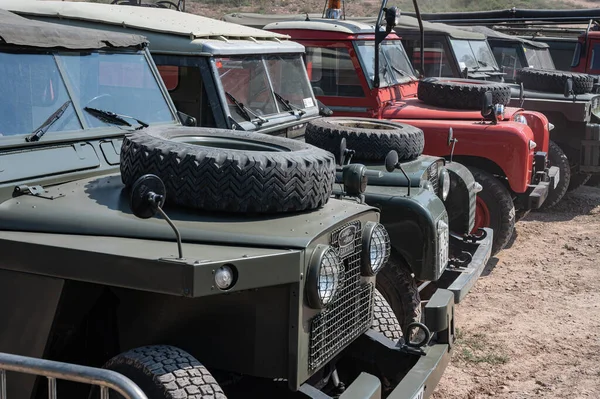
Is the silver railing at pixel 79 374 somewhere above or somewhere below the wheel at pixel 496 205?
above

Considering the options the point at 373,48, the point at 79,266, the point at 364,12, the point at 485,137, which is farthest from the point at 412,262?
the point at 364,12

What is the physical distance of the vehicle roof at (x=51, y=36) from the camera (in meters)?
3.37

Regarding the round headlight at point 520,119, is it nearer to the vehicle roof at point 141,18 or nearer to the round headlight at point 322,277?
the vehicle roof at point 141,18

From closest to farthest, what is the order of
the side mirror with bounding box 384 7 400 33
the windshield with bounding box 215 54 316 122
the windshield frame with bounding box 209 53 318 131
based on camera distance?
the windshield frame with bounding box 209 53 318 131, the windshield with bounding box 215 54 316 122, the side mirror with bounding box 384 7 400 33

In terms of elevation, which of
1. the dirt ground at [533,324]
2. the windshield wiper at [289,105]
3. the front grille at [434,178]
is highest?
the windshield wiper at [289,105]

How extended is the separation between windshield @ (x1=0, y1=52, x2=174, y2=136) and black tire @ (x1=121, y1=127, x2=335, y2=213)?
0.49 m

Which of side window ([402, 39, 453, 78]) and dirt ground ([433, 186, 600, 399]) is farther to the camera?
side window ([402, 39, 453, 78])

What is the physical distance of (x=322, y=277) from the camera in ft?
9.25

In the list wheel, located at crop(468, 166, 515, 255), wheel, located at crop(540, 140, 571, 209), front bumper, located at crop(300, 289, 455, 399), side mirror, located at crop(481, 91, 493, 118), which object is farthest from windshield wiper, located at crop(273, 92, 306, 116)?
wheel, located at crop(540, 140, 571, 209)

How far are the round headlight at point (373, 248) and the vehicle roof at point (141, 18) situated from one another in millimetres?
2487

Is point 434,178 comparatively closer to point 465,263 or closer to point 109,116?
point 465,263

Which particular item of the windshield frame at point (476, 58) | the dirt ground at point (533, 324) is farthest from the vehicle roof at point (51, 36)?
the windshield frame at point (476, 58)

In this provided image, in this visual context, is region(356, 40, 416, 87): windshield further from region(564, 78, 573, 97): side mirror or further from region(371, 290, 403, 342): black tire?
region(371, 290, 403, 342): black tire

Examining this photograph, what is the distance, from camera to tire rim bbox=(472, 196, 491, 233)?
23.1 ft
